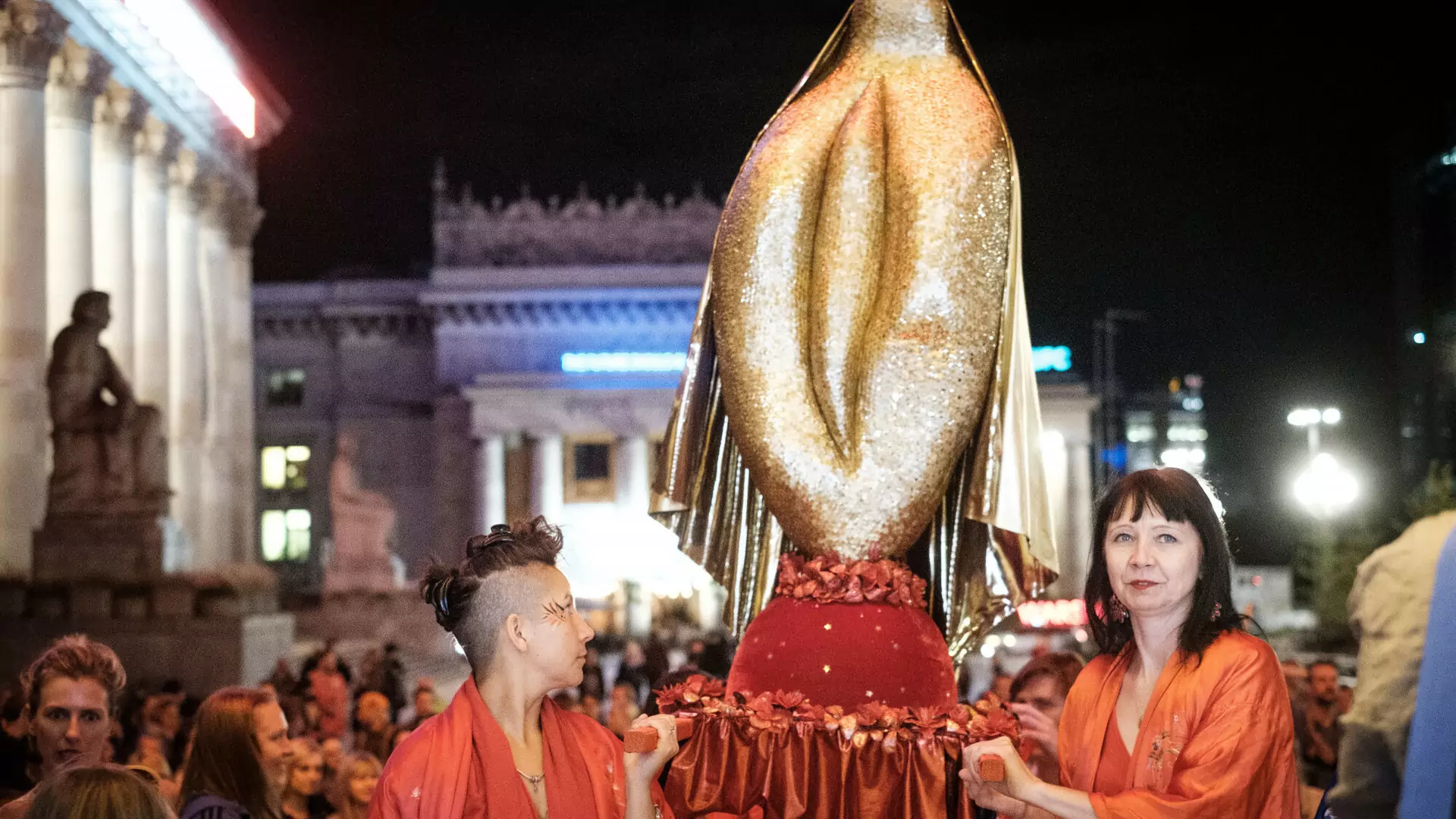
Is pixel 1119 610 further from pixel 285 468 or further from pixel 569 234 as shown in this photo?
pixel 285 468

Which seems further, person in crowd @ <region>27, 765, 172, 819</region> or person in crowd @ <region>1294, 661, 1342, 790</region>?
person in crowd @ <region>1294, 661, 1342, 790</region>

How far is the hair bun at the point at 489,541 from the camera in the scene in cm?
316

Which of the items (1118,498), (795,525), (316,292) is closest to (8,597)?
(795,525)

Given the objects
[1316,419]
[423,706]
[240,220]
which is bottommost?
[423,706]

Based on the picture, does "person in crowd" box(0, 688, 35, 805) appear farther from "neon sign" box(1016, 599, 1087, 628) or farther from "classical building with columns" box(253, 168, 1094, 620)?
"classical building with columns" box(253, 168, 1094, 620)

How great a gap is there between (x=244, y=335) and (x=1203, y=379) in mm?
24272

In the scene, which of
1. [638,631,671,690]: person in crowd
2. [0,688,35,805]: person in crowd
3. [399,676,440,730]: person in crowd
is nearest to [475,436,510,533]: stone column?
[638,631,671,690]: person in crowd

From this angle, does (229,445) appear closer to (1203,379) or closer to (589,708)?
(1203,379)

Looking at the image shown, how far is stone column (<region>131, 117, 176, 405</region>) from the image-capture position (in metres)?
30.6

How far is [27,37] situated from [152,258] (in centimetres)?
977

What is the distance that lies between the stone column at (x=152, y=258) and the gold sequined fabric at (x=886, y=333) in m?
28.6

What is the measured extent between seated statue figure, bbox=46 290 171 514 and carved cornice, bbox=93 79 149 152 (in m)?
12.3

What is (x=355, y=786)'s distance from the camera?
656 centimetres

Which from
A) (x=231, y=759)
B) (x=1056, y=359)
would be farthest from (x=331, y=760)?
(x=1056, y=359)
